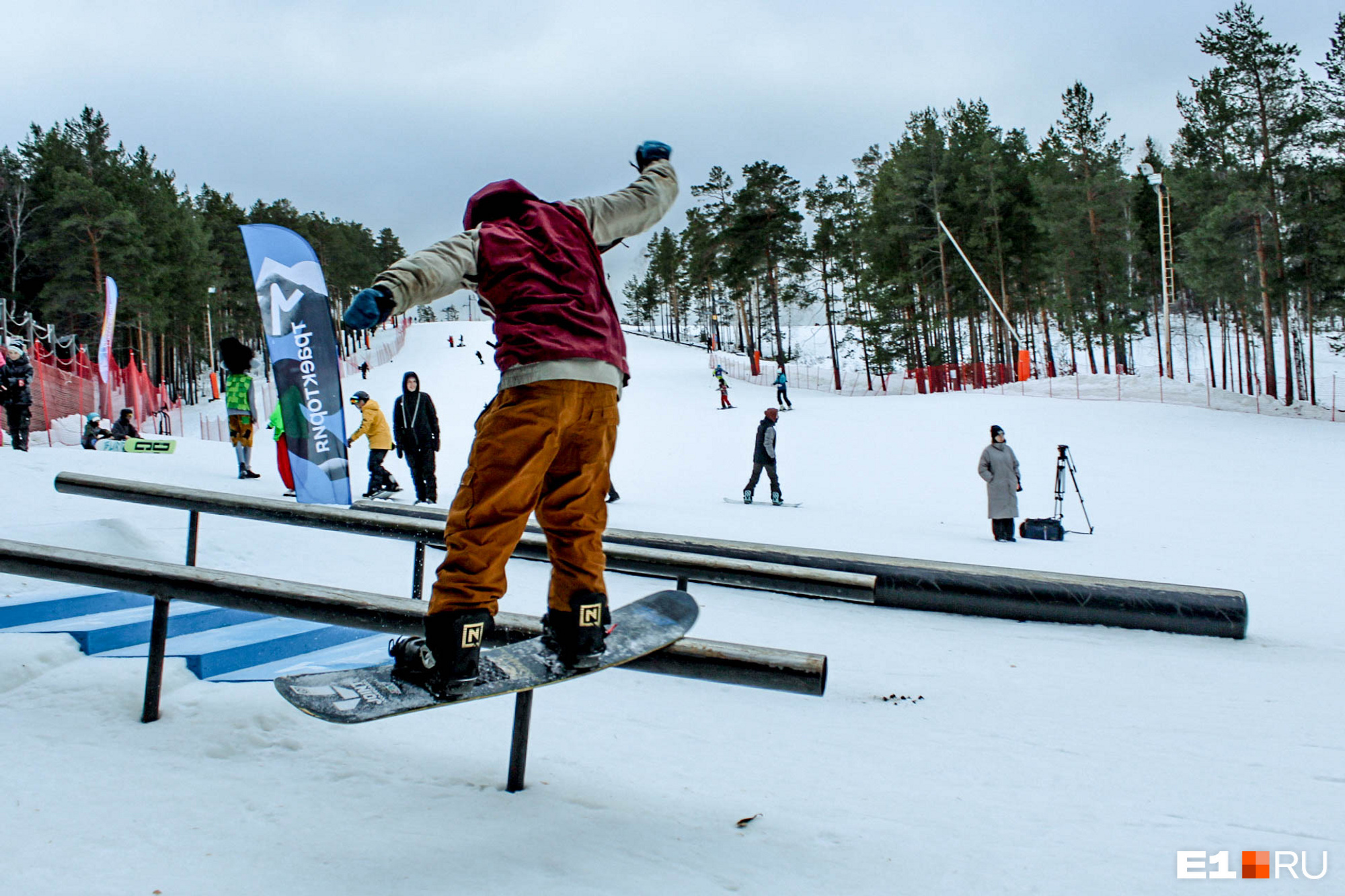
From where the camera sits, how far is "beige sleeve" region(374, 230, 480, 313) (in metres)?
2.28

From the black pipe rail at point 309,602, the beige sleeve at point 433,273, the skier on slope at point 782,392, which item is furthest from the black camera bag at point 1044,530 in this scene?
the skier on slope at point 782,392

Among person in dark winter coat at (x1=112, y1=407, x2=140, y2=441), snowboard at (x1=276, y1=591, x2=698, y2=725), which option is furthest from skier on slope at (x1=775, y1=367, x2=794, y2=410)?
snowboard at (x1=276, y1=591, x2=698, y2=725)

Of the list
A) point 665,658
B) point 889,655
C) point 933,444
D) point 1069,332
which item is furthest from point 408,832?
point 1069,332

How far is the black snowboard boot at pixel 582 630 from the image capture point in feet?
7.86

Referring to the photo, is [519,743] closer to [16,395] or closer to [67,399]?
[16,395]

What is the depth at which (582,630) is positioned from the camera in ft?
7.93

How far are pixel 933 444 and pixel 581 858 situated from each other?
19735 mm

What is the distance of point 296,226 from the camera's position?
6094 cm

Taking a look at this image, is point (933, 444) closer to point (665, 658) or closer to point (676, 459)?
point (676, 459)

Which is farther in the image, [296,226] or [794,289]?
[296,226]

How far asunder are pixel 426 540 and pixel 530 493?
263 centimetres

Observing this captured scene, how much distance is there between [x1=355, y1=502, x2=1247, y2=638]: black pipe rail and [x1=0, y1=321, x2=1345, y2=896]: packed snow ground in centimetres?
15

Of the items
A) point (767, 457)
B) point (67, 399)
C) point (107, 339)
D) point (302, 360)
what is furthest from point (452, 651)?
point (67, 399)

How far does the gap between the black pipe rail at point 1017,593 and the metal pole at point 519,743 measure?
9.15 ft
